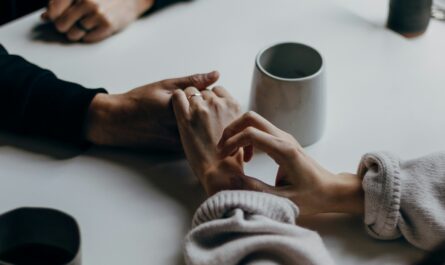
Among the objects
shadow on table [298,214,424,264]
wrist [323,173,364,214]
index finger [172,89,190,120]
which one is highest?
index finger [172,89,190,120]

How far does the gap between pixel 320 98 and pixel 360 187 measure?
137mm

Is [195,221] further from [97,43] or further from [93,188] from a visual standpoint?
[97,43]

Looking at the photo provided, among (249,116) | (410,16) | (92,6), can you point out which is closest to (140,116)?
(249,116)

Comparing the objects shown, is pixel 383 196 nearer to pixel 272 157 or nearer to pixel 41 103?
pixel 272 157

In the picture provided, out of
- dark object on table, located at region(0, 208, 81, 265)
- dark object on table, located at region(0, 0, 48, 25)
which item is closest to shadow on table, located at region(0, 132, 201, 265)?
dark object on table, located at region(0, 208, 81, 265)

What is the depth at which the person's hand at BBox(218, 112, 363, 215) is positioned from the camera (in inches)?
30.6

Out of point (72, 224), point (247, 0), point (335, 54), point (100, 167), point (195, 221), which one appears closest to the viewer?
point (72, 224)

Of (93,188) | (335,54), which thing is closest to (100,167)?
(93,188)

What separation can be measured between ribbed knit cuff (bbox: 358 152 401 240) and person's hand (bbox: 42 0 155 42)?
1.66 ft

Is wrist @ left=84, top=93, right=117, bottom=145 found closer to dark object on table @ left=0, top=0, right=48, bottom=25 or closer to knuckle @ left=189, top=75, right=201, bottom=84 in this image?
knuckle @ left=189, top=75, right=201, bottom=84

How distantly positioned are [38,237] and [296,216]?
0.88 feet

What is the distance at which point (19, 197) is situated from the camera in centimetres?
82

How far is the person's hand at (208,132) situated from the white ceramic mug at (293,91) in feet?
0.14

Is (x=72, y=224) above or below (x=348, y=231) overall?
above
